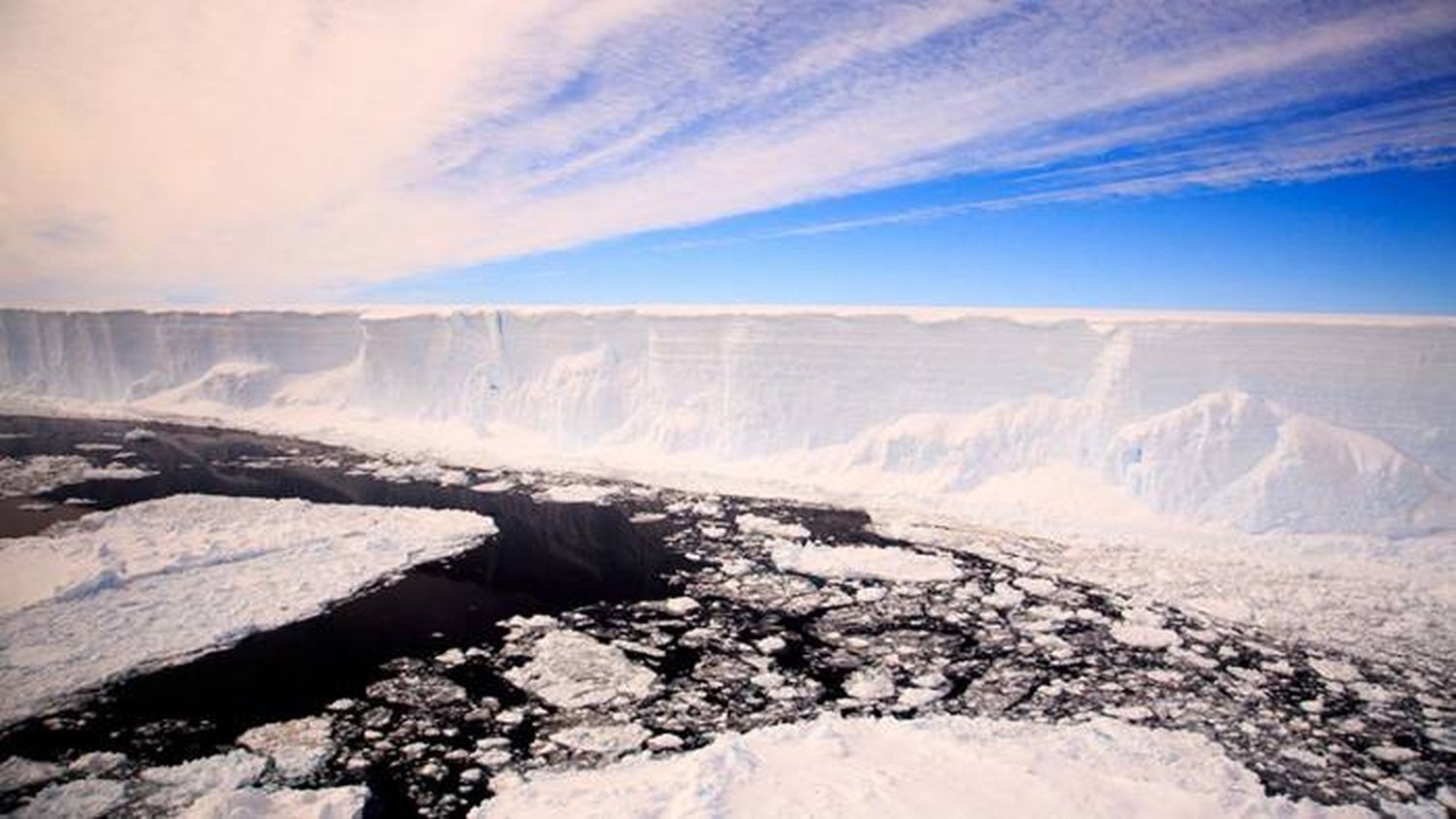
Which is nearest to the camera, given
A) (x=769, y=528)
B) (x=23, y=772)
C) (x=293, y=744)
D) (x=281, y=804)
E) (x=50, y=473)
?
(x=281, y=804)

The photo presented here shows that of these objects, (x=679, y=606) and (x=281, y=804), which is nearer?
(x=281, y=804)

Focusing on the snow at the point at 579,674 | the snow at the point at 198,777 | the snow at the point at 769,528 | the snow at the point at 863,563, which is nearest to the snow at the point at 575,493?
the snow at the point at 769,528

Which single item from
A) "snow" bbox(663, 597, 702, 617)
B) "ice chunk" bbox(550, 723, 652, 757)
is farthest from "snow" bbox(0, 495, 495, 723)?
"ice chunk" bbox(550, 723, 652, 757)

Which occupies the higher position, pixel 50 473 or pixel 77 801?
pixel 50 473

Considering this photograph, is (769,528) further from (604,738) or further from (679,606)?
(604,738)

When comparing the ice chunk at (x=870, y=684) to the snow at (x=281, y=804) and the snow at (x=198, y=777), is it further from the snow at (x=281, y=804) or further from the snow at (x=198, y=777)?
the snow at (x=198, y=777)

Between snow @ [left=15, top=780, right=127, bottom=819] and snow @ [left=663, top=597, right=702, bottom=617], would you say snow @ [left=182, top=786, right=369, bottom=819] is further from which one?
snow @ [left=663, top=597, right=702, bottom=617]

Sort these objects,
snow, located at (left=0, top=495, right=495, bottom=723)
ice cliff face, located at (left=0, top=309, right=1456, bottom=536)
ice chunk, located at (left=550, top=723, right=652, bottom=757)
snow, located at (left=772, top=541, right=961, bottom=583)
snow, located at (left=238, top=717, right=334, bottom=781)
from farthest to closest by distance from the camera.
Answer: ice cliff face, located at (left=0, top=309, right=1456, bottom=536), snow, located at (left=772, top=541, right=961, bottom=583), snow, located at (left=0, top=495, right=495, bottom=723), ice chunk, located at (left=550, top=723, right=652, bottom=757), snow, located at (left=238, top=717, right=334, bottom=781)

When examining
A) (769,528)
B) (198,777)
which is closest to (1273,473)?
(769,528)
